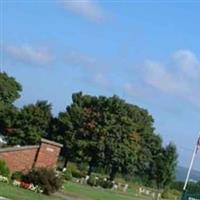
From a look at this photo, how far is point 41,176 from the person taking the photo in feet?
91.9

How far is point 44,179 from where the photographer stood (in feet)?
92.2

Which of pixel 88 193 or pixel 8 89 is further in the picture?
pixel 8 89

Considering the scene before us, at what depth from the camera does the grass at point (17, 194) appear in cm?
2383

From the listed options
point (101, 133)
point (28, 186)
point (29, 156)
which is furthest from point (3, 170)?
point (101, 133)

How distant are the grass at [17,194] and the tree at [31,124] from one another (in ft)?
125

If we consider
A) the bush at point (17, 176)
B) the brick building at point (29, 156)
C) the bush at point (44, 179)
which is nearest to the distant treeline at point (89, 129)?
the brick building at point (29, 156)

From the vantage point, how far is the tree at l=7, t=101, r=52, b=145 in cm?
6606

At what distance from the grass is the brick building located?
4.26 meters

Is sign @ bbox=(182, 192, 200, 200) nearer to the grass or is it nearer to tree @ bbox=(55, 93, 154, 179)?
the grass

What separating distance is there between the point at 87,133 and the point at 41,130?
4.61 m

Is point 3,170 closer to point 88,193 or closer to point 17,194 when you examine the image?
point 17,194

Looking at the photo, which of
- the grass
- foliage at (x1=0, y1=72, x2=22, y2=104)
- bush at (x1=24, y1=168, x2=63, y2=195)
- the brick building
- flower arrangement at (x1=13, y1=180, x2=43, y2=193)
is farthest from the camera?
foliage at (x1=0, y1=72, x2=22, y2=104)

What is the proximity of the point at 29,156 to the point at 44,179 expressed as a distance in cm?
464

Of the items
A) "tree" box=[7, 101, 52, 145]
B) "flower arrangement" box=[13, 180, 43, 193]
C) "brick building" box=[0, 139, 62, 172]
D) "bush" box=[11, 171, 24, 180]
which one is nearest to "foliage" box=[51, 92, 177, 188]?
"tree" box=[7, 101, 52, 145]
